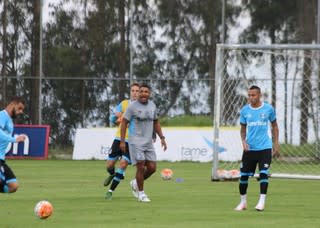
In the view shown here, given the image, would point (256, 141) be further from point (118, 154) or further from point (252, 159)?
point (118, 154)

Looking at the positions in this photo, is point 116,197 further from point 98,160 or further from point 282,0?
point 282,0

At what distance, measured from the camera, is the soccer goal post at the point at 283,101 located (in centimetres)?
3253

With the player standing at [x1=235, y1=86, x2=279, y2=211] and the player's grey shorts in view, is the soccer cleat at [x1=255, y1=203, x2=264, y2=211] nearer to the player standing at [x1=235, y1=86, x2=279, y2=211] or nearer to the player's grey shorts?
the player standing at [x1=235, y1=86, x2=279, y2=211]

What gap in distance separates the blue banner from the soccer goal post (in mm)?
6843

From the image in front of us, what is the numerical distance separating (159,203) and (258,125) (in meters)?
2.19

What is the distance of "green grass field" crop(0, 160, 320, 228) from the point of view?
14.2 meters

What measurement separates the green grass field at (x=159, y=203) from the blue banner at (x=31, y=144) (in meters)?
9.47

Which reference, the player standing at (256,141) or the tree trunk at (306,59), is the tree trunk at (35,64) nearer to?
the tree trunk at (306,59)

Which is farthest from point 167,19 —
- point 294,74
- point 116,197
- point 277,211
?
point 277,211

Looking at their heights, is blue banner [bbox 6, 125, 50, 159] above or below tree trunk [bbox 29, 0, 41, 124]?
below

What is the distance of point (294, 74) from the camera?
37312 mm

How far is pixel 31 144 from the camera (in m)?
37.2

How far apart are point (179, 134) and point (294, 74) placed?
5.14 m

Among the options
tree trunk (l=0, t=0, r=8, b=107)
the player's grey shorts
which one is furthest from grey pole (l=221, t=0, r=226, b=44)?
the player's grey shorts
